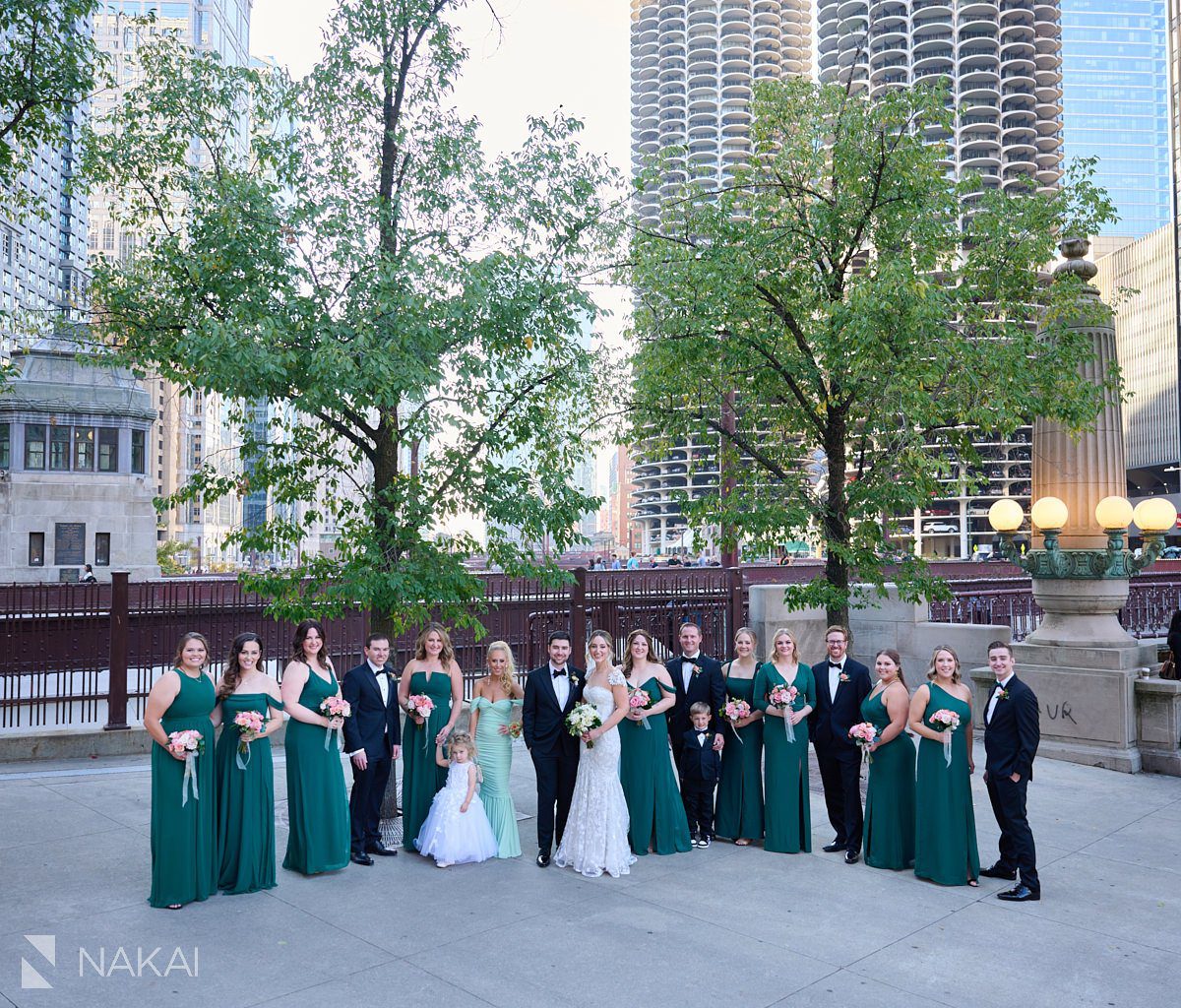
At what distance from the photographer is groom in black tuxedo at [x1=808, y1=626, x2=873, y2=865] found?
8289mm

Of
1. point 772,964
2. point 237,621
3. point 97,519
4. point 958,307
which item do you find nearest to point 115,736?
point 237,621

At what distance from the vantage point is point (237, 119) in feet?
31.6

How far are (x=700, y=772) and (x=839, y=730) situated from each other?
1296 mm

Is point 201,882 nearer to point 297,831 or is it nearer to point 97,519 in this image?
point 297,831

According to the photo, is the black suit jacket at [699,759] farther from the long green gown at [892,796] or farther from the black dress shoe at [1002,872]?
the black dress shoe at [1002,872]

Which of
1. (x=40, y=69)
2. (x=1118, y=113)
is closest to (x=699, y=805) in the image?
(x=40, y=69)

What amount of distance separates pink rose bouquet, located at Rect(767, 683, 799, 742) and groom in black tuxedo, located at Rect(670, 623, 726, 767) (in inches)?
21.6

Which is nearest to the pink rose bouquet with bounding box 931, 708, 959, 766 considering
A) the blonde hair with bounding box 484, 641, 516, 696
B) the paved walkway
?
the paved walkway

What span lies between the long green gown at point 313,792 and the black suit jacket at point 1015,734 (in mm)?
5102

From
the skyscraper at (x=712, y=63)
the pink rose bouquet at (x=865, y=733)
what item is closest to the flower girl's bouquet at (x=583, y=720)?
the pink rose bouquet at (x=865, y=733)

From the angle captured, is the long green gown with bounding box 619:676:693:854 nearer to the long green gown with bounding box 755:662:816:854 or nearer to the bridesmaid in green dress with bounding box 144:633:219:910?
the long green gown with bounding box 755:662:816:854

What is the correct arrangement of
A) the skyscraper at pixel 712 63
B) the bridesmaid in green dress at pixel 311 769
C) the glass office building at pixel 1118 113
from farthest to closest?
the skyscraper at pixel 712 63 → the glass office building at pixel 1118 113 → the bridesmaid in green dress at pixel 311 769

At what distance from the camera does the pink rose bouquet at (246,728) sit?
679 cm

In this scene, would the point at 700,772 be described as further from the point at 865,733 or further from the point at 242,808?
the point at 242,808
